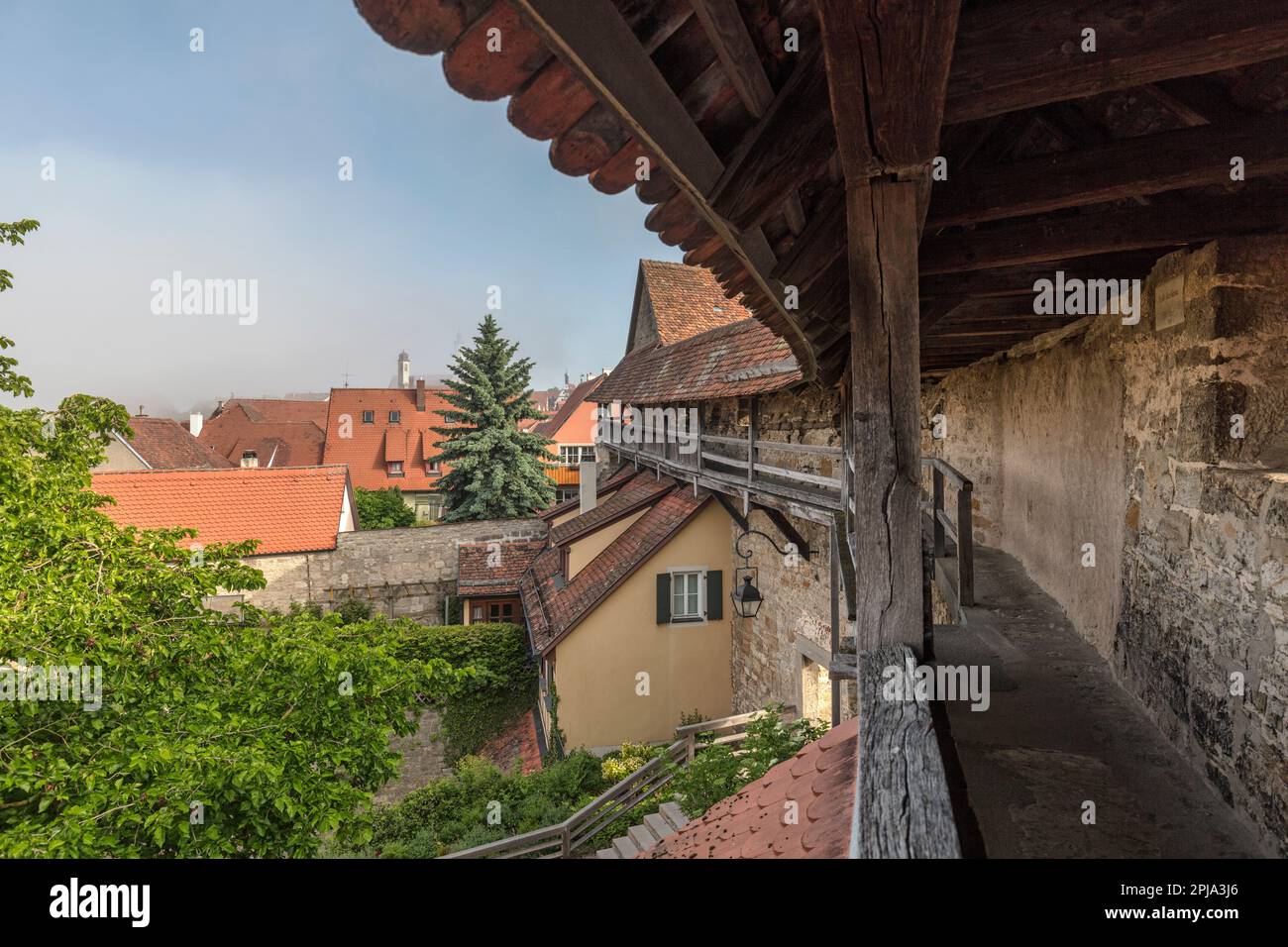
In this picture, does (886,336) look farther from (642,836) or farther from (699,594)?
(699,594)

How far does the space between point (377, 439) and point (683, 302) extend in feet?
64.6

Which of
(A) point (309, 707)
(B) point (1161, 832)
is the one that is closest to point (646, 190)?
(B) point (1161, 832)

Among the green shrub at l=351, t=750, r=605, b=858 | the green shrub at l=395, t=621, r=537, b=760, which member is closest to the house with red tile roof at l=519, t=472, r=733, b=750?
the green shrub at l=351, t=750, r=605, b=858

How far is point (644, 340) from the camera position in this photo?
2102 cm

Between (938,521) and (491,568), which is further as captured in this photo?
(491,568)

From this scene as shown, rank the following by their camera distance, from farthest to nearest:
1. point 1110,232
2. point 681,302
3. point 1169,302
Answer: point 681,302 → point 1169,302 → point 1110,232

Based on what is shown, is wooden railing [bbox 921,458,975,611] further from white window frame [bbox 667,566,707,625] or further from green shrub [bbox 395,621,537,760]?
green shrub [bbox 395,621,537,760]

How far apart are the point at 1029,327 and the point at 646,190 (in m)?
4.09

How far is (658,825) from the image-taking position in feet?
26.8

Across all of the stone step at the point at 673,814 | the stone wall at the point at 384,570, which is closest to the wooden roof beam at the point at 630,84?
the stone step at the point at 673,814

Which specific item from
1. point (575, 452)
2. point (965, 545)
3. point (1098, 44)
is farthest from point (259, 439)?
point (1098, 44)

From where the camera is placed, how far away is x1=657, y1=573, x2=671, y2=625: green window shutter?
11.5 meters

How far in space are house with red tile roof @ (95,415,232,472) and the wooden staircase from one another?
21.0 metres
